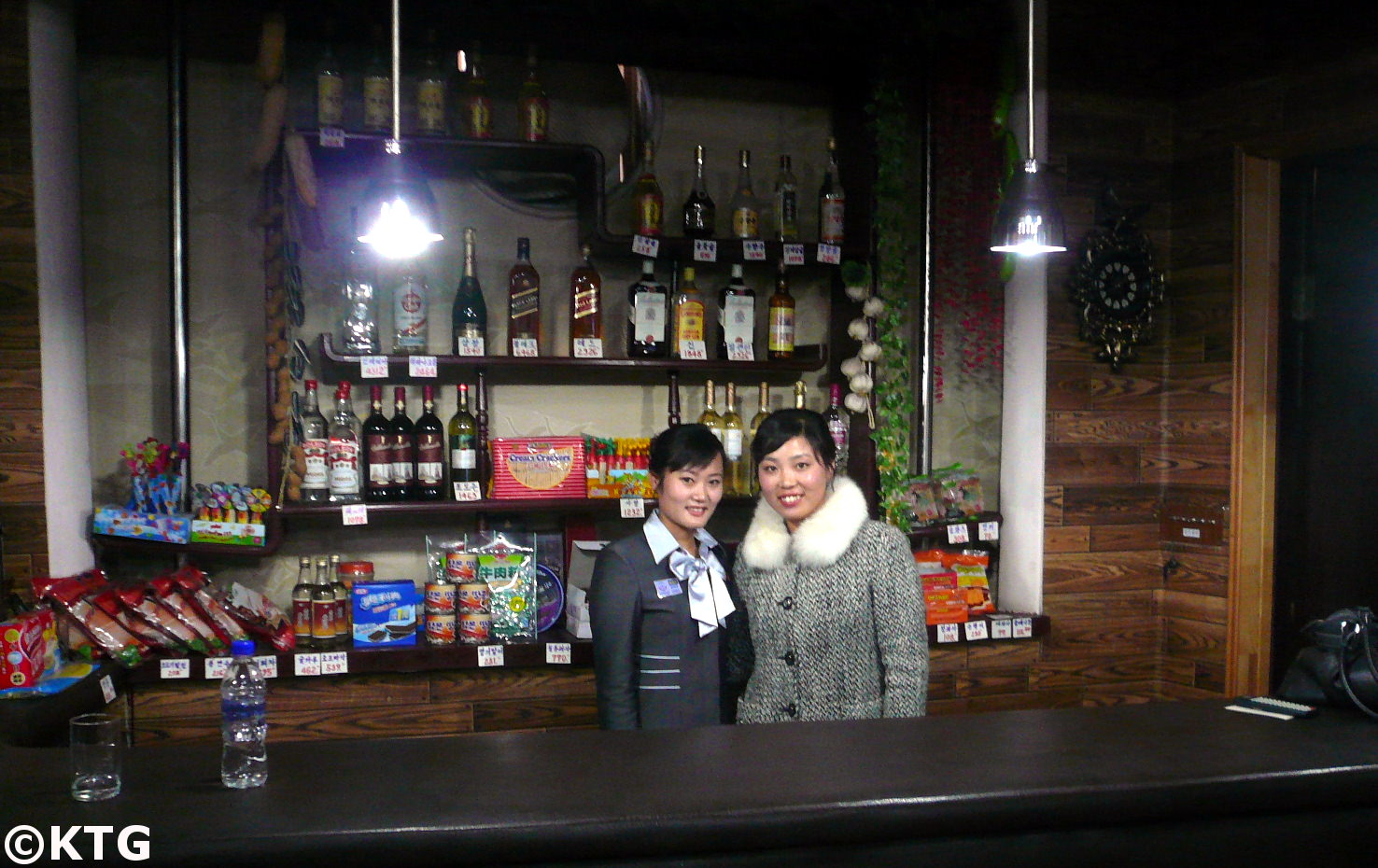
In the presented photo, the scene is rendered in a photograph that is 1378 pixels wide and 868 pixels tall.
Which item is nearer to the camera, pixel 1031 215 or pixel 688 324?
pixel 1031 215

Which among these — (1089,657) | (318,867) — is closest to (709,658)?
(318,867)

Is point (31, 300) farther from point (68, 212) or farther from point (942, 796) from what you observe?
point (942, 796)

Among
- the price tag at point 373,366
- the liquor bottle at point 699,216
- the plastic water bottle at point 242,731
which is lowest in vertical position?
the plastic water bottle at point 242,731

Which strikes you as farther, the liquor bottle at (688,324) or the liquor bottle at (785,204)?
the liquor bottle at (785,204)

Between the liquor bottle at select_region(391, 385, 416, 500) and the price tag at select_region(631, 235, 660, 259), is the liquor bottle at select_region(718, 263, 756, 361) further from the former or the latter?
the liquor bottle at select_region(391, 385, 416, 500)

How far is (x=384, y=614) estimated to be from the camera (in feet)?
→ 10.4

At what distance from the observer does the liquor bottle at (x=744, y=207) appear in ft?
11.7

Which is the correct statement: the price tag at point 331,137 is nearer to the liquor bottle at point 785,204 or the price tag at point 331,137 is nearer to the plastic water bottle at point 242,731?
the liquor bottle at point 785,204

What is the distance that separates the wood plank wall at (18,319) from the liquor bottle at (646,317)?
170cm

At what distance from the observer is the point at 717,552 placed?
257 cm

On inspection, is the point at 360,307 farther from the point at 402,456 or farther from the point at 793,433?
the point at 793,433

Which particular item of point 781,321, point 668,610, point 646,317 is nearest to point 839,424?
point 781,321

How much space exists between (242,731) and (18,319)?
6.13ft
